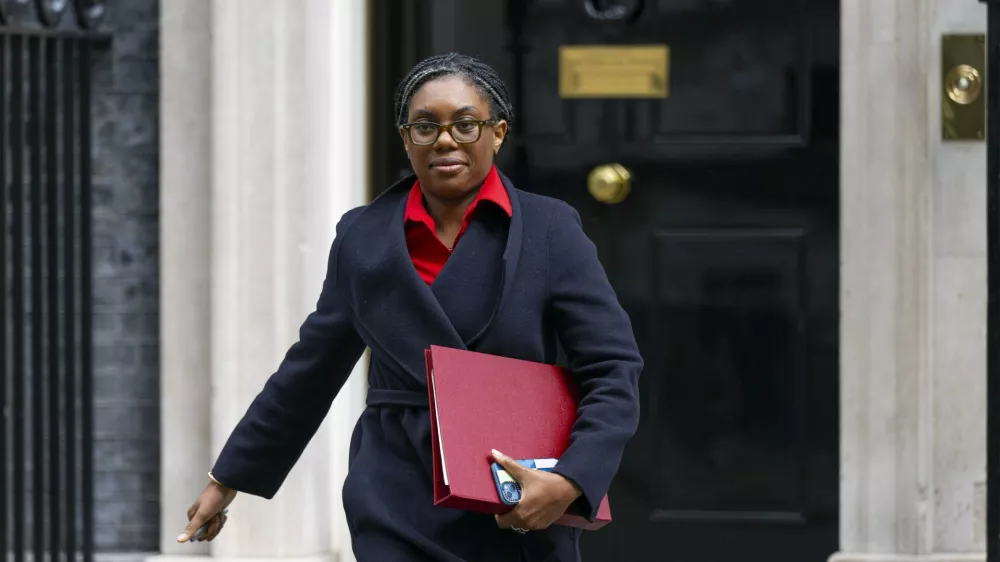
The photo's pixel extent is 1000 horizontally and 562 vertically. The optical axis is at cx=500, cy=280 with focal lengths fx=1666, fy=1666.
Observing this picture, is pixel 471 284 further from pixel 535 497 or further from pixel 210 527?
pixel 210 527

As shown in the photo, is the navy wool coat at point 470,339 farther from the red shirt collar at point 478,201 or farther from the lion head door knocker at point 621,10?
the lion head door knocker at point 621,10

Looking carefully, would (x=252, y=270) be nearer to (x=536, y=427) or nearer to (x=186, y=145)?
(x=186, y=145)

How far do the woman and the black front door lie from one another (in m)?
2.28

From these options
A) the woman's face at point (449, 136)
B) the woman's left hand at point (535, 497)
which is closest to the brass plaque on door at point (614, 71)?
the woman's face at point (449, 136)

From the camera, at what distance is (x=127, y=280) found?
16.5 ft

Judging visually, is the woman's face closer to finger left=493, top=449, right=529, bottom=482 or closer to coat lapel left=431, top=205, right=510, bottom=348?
coat lapel left=431, top=205, right=510, bottom=348

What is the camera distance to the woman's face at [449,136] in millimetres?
2717

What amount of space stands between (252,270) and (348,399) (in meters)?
0.51

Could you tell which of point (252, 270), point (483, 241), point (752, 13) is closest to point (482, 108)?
point (483, 241)

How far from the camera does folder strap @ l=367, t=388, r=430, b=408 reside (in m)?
2.75
